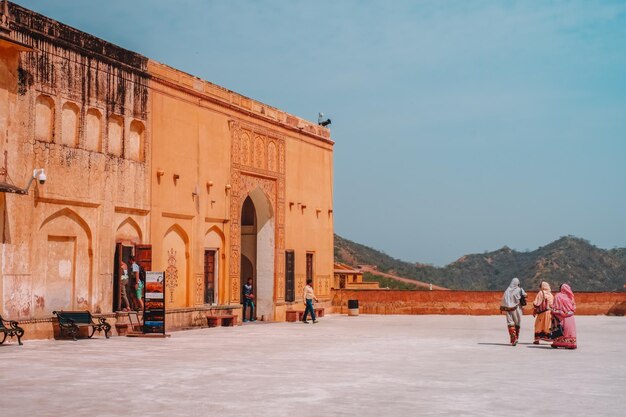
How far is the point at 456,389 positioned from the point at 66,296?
10832mm

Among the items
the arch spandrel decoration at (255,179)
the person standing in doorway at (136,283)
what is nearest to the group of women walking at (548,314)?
the person standing in doorway at (136,283)

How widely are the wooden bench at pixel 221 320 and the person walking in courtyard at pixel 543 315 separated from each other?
916 cm

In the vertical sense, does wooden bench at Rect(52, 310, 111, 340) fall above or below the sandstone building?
below

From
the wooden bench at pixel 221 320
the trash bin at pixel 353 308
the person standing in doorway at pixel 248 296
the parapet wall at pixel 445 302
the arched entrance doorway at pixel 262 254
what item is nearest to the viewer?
the wooden bench at pixel 221 320

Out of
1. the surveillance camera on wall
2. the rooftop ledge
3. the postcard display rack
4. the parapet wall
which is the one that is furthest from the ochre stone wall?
the parapet wall

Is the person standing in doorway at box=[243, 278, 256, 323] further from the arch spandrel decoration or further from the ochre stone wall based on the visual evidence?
the ochre stone wall

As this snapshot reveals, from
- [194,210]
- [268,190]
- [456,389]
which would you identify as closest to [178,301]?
[194,210]

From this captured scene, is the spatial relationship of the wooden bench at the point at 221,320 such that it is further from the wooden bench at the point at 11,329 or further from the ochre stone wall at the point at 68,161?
the wooden bench at the point at 11,329

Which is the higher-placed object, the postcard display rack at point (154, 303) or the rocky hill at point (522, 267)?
the rocky hill at point (522, 267)

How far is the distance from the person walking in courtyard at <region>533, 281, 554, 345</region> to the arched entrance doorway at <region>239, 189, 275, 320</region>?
11.2 meters

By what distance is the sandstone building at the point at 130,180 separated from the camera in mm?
16750

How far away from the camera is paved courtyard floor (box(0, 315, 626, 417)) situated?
8.52 m

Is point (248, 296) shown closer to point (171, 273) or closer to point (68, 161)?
point (171, 273)

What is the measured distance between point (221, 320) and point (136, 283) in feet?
13.3
